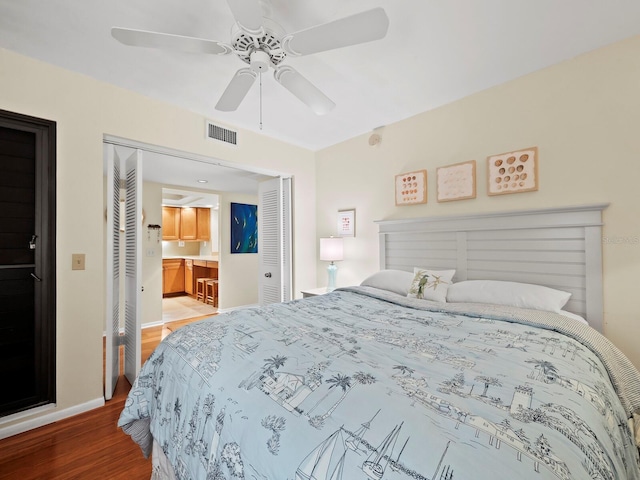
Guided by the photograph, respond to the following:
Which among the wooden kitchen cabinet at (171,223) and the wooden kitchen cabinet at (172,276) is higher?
the wooden kitchen cabinet at (171,223)

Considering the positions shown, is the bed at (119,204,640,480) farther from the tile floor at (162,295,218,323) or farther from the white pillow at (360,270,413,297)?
the tile floor at (162,295,218,323)

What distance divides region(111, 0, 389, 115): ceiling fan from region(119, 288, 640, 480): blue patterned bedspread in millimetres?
1407

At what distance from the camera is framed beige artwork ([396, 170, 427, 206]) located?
2842 mm

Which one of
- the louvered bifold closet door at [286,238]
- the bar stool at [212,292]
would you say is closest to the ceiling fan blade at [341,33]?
the louvered bifold closet door at [286,238]

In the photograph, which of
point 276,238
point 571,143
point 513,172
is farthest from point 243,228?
point 571,143

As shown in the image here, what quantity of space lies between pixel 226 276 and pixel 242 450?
179 inches

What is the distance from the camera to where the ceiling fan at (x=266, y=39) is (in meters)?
1.23

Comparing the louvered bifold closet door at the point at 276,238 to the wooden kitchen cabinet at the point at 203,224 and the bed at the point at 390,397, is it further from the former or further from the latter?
the wooden kitchen cabinet at the point at 203,224

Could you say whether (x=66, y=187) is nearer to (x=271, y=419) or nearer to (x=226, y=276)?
(x=271, y=419)

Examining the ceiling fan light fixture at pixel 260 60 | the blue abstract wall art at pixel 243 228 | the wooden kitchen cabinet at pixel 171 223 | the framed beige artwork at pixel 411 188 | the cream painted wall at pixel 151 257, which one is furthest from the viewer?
the wooden kitchen cabinet at pixel 171 223

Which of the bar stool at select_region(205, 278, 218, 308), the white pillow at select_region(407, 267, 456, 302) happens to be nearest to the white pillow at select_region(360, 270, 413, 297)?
the white pillow at select_region(407, 267, 456, 302)

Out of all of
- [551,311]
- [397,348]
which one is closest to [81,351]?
[397,348]

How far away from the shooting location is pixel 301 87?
1.74m

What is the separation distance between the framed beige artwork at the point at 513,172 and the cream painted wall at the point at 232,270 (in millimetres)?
4206
